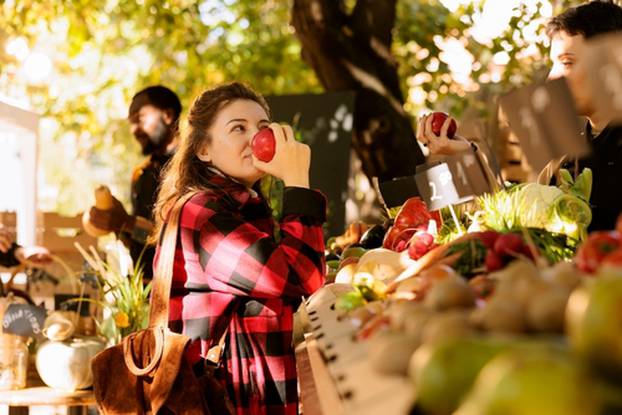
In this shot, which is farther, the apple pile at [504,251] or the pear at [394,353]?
the apple pile at [504,251]

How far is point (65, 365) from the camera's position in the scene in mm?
4582

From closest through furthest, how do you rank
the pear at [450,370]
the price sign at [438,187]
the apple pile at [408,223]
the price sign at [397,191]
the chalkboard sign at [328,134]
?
1. the pear at [450,370]
2. the price sign at [438,187]
3. the apple pile at [408,223]
4. the price sign at [397,191]
5. the chalkboard sign at [328,134]

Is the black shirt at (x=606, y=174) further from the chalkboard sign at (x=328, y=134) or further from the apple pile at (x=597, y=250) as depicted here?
the chalkboard sign at (x=328, y=134)

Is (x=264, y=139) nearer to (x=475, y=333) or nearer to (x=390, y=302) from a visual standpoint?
(x=390, y=302)

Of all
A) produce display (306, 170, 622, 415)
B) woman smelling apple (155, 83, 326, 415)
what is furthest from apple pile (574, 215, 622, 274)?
woman smelling apple (155, 83, 326, 415)

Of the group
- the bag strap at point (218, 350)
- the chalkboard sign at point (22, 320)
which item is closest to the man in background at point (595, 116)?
the bag strap at point (218, 350)

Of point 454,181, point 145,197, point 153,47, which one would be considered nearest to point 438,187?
point 454,181

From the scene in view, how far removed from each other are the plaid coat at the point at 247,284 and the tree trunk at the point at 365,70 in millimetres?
4869

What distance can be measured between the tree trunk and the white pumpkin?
372 cm

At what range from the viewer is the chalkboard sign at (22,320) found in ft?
15.2

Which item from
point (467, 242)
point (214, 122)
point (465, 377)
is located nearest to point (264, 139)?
point (214, 122)

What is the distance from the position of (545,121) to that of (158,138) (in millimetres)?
4091

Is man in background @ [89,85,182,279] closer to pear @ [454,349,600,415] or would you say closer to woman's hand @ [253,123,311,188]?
woman's hand @ [253,123,311,188]

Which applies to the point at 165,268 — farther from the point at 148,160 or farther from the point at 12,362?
the point at 148,160
